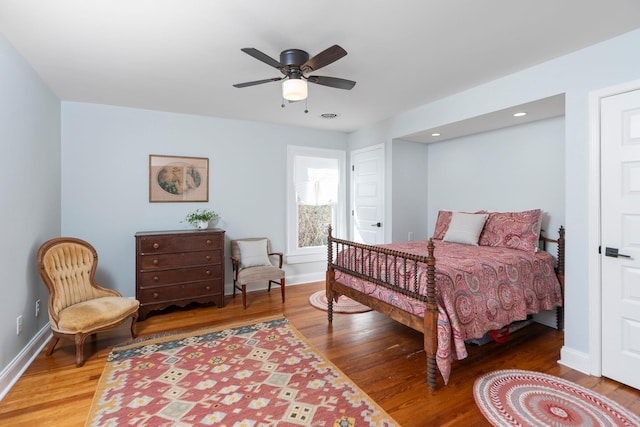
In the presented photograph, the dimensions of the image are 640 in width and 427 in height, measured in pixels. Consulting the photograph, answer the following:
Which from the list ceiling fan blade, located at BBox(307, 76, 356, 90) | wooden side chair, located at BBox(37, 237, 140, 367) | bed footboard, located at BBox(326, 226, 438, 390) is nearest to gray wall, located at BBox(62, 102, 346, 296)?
wooden side chair, located at BBox(37, 237, 140, 367)

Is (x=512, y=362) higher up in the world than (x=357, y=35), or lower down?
lower down

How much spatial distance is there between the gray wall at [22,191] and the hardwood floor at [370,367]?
1.22ft

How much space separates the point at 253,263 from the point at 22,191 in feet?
7.97

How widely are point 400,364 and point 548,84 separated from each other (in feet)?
8.80

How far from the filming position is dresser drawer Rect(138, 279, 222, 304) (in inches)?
142

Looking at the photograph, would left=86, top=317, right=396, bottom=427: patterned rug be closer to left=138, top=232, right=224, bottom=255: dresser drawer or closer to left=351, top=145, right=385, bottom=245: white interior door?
left=138, top=232, right=224, bottom=255: dresser drawer

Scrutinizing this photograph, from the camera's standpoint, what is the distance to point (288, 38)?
228 centimetres

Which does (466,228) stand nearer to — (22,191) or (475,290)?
(475,290)

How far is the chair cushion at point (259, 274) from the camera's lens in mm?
3920

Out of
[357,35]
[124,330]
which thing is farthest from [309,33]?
[124,330]

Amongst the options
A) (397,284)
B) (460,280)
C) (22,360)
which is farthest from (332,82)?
(22,360)

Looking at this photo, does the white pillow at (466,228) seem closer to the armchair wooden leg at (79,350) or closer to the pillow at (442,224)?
the pillow at (442,224)

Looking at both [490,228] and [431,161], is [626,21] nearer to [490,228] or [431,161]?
[490,228]

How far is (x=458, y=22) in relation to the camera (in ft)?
6.95
